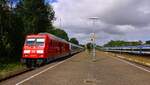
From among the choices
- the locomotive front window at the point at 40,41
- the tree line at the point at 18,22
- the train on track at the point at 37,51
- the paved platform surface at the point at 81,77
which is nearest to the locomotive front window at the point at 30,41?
the train on track at the point at 37,51

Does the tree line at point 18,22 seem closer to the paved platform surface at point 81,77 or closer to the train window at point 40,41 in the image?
the train window at point 40,41

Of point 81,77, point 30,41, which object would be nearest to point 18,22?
point 30,41

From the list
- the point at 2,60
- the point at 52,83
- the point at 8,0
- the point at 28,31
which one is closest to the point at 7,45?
the point at 2,60

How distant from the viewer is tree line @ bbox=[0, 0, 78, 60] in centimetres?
3647

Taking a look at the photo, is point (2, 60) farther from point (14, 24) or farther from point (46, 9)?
point (46, 9)

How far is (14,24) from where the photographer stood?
129 ft

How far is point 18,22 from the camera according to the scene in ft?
134

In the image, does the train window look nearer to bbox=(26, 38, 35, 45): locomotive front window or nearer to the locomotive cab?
the locomotive cab

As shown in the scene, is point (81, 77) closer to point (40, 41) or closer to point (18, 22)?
point (40, 41)

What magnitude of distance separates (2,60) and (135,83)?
2376 cm

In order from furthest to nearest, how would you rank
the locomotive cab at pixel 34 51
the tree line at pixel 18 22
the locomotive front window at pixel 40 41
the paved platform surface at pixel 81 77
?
the tree line at pixel 18 22 < the locomotive front window at pixel 40 41 < the locomotive cab at pixel 34 51 < the paved platform surface at pixel 81 77

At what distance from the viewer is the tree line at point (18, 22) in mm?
36469

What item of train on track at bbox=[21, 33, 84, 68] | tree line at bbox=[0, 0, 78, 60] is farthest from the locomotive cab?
tree line at bbox=[0, 0, 78, 60]

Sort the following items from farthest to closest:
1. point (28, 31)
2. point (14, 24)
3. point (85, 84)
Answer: point (28, 31) → point (14, 24) → point (85, 84)
